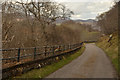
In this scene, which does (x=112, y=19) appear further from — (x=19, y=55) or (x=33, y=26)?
(x=19, y=55)

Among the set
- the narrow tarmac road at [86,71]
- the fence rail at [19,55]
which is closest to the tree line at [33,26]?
the fence rail at [19,55]

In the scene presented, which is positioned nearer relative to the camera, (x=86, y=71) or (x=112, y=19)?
(x=86, y=71)

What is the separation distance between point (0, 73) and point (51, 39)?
15.2 m

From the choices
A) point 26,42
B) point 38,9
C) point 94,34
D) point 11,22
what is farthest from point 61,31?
point 94,34

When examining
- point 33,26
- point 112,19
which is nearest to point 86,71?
point 33,26

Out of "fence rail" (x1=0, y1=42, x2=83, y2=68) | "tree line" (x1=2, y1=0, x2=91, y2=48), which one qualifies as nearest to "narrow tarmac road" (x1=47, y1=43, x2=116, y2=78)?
"fence rail" (x1=0, y1=42, x2=83, y2=68)

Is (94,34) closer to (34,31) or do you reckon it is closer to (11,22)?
(34,31)

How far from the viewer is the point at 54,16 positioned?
23.5 meters

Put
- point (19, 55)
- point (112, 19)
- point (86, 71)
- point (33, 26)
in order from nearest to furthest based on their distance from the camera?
point (19, 55)
point (86, 71)
point (33, 26)
point (112, 19)

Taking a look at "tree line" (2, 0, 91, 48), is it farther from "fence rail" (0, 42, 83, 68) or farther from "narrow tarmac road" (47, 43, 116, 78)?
"narrow tarmac road" (47, 43, 116, 78)

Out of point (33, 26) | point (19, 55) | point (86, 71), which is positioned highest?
point (33, 26)

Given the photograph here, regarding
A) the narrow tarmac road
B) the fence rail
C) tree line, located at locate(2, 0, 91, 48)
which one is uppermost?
tree line, located at locate(2, 0, 91, 48)

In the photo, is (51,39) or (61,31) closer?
(51,39)

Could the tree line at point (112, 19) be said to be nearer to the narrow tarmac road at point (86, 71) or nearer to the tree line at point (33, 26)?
the tree line at point (33, 26)
